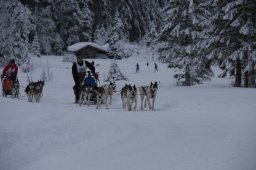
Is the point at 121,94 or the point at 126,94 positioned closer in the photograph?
the point at 126,94

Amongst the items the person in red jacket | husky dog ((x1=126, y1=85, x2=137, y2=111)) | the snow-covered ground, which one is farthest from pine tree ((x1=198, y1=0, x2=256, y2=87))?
the person in red jacket

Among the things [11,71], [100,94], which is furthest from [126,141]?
[11,71]

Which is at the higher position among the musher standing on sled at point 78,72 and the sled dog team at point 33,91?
the musher standing on sled at point 78,72

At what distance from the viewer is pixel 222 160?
24.4ft

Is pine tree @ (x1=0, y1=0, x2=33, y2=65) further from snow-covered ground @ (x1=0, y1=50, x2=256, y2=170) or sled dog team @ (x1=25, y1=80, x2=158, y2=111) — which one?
snow-covered ground @ (x1=0, y1=50, x2=256, y2=170)

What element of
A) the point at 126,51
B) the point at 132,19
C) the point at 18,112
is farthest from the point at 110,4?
the point at 18,112

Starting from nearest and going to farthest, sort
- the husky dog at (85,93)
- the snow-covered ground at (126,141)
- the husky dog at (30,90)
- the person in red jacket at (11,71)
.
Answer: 1. the snow-covered ground at (126,141)
2. the husky dog at (85,93)
3. the husky dog at (30,90)
4. the person in red jacket at (11,71)

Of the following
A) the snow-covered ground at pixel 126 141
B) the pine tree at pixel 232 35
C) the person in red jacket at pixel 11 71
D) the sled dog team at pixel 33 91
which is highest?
the pine tree at pixel 232 35

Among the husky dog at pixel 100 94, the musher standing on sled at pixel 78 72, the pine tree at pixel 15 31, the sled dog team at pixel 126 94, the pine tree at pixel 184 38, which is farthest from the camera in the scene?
the pine tree at pixel 15 31

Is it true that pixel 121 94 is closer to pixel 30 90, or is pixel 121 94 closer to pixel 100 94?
pixel 100 94

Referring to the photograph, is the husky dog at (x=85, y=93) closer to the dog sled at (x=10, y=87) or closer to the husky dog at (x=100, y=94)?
the husky dog at (x=100, y=94)

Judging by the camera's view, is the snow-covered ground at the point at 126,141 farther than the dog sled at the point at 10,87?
No

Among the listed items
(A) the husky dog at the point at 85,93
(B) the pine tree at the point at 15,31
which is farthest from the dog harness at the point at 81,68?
(B) the pine tree at the point at 15,31

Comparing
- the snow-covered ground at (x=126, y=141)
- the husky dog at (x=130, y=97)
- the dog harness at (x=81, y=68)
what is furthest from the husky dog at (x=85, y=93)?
the snow-covered ground at (x=126, y=141)
